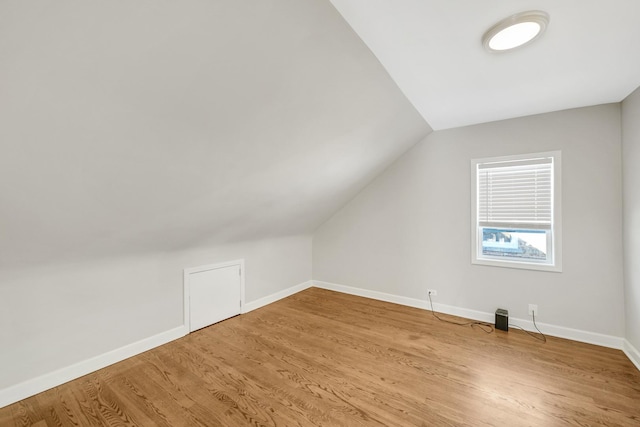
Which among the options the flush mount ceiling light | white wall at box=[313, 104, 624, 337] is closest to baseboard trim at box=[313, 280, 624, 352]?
white wall at box=[313, 104, 624, 337]

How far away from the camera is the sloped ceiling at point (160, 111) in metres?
1.04

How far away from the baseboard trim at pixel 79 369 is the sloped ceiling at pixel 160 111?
858 millimetres

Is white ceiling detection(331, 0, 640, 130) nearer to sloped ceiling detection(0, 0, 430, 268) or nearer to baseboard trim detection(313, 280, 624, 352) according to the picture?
sloped ceiling detection(0, 0, 430, 268)

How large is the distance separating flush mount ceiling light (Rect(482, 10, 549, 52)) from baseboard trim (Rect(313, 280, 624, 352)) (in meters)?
2.70

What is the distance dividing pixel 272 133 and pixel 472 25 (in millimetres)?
1341

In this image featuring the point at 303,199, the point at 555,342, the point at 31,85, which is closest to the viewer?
the point at 31,85

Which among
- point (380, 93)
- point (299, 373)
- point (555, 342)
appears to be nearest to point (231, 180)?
point (380, 93)

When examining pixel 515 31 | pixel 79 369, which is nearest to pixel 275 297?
pixel 79 369

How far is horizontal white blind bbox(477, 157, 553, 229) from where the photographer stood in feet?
9.23

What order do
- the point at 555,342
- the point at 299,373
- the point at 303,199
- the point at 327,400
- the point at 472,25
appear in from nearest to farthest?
the point at 472,25, the point at 327,400, the point at 299,373, the point at 555,342, the point at 303,199

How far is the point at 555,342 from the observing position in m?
2.64

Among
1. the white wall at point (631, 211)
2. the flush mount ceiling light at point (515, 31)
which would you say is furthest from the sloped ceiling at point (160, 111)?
the white wall at point (631, 211)

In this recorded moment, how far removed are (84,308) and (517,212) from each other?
13.6ft

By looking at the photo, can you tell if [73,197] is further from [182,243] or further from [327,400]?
[327,400]
